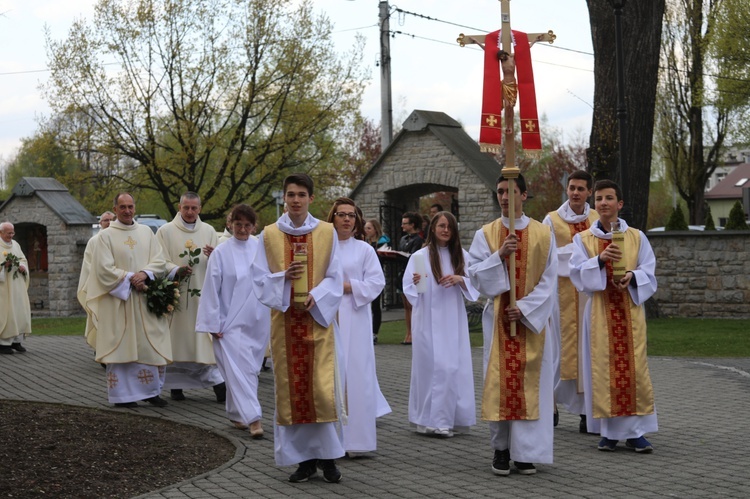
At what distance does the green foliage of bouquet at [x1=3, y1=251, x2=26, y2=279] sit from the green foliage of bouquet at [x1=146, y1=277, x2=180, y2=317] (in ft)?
22.8

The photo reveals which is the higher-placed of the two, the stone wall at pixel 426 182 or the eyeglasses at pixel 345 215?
the stone wall at pixel 426 182

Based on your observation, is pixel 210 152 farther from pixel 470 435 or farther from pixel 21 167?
pixel 21 167

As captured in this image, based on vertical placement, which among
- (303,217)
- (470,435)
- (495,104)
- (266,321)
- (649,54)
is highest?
(649,54)

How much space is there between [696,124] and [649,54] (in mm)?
23944

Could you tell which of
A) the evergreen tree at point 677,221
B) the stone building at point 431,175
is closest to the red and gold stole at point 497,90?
the stone building at point 431,175

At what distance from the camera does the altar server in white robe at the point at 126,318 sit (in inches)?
454

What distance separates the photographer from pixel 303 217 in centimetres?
798

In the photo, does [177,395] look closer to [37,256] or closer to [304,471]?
[304,471]

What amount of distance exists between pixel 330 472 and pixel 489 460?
4.60 feet

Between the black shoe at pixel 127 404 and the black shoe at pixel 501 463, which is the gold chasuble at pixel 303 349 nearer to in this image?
the black shoe at pixel 501 463

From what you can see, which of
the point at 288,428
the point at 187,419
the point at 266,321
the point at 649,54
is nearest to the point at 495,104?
the point at 288,428

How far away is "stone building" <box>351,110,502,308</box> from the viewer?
22969 mm

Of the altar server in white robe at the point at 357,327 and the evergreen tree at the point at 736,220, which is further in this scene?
the evergreen tree at the point at 736,220

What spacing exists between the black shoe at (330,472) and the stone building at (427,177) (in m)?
15.2
